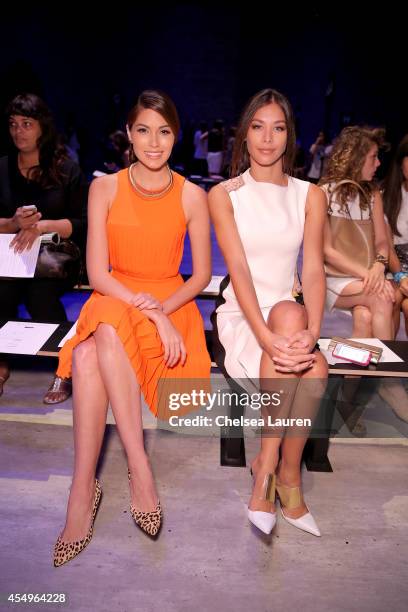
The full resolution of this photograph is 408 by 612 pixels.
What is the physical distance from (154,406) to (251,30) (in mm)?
14965

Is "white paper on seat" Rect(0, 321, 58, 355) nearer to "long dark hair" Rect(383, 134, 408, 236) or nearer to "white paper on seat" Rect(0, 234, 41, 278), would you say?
"white paper on seat" Rect(0, 234, 41, 278)

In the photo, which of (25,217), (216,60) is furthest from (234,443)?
(216,60)

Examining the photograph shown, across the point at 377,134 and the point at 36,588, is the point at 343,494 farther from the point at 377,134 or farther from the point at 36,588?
the point at 377,134

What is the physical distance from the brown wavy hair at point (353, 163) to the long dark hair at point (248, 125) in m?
0.71

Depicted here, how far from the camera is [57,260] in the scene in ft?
9.78

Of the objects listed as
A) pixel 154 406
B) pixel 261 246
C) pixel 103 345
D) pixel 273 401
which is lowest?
pixel 154 406

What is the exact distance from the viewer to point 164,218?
2.45 m

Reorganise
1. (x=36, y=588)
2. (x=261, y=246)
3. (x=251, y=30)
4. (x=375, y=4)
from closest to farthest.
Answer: (x=36, y=588) → (x=261, y=246) → (x=375, y=4) → (x=251, y=30)

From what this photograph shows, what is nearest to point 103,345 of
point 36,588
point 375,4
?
point 36,588

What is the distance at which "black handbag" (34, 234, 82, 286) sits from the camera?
117 inches

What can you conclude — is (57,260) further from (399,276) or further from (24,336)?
(399,276)

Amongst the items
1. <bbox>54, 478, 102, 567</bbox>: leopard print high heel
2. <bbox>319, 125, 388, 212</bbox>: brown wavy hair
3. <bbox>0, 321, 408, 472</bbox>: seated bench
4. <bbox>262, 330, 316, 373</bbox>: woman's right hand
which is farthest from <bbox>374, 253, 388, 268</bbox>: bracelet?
<bbox>54, 478, 102, 567</bbox>: leopard print high heel

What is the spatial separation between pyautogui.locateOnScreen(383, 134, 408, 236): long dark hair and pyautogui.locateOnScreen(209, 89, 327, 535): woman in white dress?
1.18 m

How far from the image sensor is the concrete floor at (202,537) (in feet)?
6.04
